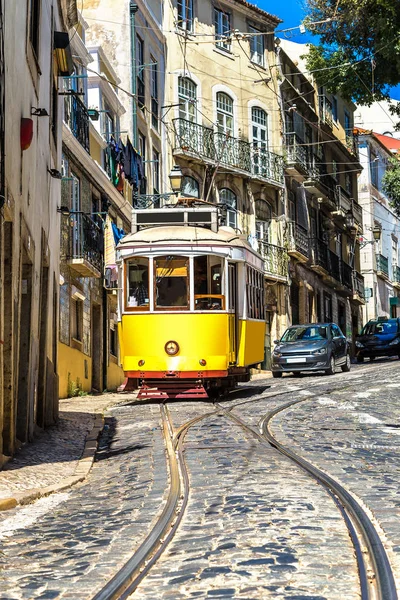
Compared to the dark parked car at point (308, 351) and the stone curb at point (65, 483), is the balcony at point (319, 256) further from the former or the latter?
the stone curb at point (65, 483)

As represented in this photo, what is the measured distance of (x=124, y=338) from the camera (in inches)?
733

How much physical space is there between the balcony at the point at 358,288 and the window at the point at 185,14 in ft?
60.1

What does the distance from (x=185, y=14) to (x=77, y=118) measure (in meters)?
13.3

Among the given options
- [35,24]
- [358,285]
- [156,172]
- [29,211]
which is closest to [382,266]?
[358,285]

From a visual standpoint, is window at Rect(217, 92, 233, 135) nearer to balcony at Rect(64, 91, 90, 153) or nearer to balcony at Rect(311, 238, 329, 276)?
Answer: balcony at Rect(311, 238, 329, 276)

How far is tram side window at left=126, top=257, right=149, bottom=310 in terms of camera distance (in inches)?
723

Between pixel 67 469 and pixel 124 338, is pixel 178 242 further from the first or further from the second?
pixel 67 469

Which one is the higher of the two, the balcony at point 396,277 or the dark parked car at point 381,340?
the balcony at point 396,277

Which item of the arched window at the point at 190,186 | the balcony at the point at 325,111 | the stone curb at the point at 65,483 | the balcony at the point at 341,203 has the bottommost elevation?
the stone curb at the point at 65,483

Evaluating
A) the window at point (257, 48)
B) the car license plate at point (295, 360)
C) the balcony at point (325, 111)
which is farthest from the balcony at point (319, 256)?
the car license plate at point (295, 360)

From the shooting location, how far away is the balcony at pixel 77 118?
2482 cm

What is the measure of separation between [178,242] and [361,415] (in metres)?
4.81

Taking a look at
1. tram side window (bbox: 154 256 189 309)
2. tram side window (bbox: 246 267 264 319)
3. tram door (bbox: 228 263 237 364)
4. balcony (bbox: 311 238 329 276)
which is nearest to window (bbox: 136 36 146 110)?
balcony (bbox: 311 238 329 276)

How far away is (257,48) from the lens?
134 feet
